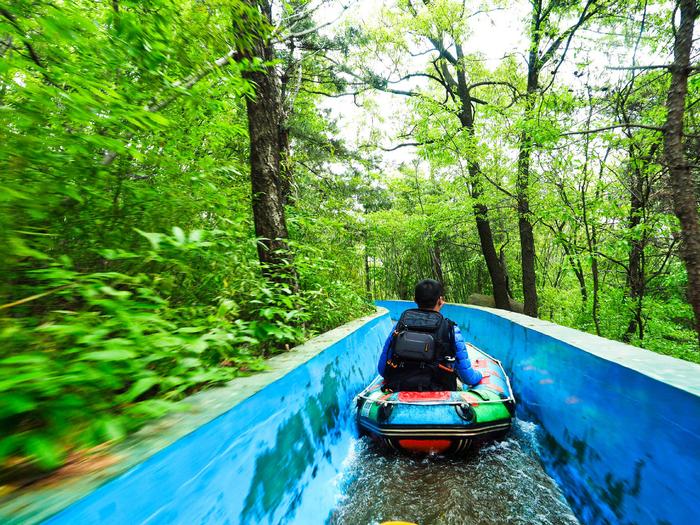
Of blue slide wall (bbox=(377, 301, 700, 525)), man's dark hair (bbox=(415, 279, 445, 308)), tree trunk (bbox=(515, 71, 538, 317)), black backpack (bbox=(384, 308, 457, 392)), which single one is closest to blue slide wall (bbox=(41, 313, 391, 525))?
black backpack (bbox=(384, 308, 457, 392))

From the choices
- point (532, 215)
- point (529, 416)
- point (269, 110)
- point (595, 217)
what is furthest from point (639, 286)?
point (269, 110)

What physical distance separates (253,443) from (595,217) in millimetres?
9262

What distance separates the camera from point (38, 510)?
75cm

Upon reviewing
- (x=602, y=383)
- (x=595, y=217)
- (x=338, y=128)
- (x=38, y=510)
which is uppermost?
(x=338, y=128)

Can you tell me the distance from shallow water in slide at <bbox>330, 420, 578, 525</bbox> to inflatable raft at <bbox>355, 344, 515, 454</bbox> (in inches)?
6.6

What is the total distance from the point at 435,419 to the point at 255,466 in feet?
5.12

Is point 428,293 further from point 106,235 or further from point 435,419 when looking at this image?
point 106,235

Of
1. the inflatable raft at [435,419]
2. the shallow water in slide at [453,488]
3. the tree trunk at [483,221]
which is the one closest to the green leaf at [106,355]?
the shallow water in slide at [453,488]

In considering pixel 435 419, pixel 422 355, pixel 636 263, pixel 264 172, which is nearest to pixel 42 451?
pixel 435 419

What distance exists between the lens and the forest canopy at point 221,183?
4.14 feet

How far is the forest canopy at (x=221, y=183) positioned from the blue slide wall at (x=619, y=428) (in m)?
2.22

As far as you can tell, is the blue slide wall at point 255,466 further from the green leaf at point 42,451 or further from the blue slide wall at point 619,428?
the blue slide wall at point 619,428

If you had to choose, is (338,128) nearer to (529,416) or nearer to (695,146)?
(695,146)

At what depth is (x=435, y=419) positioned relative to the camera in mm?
2559
